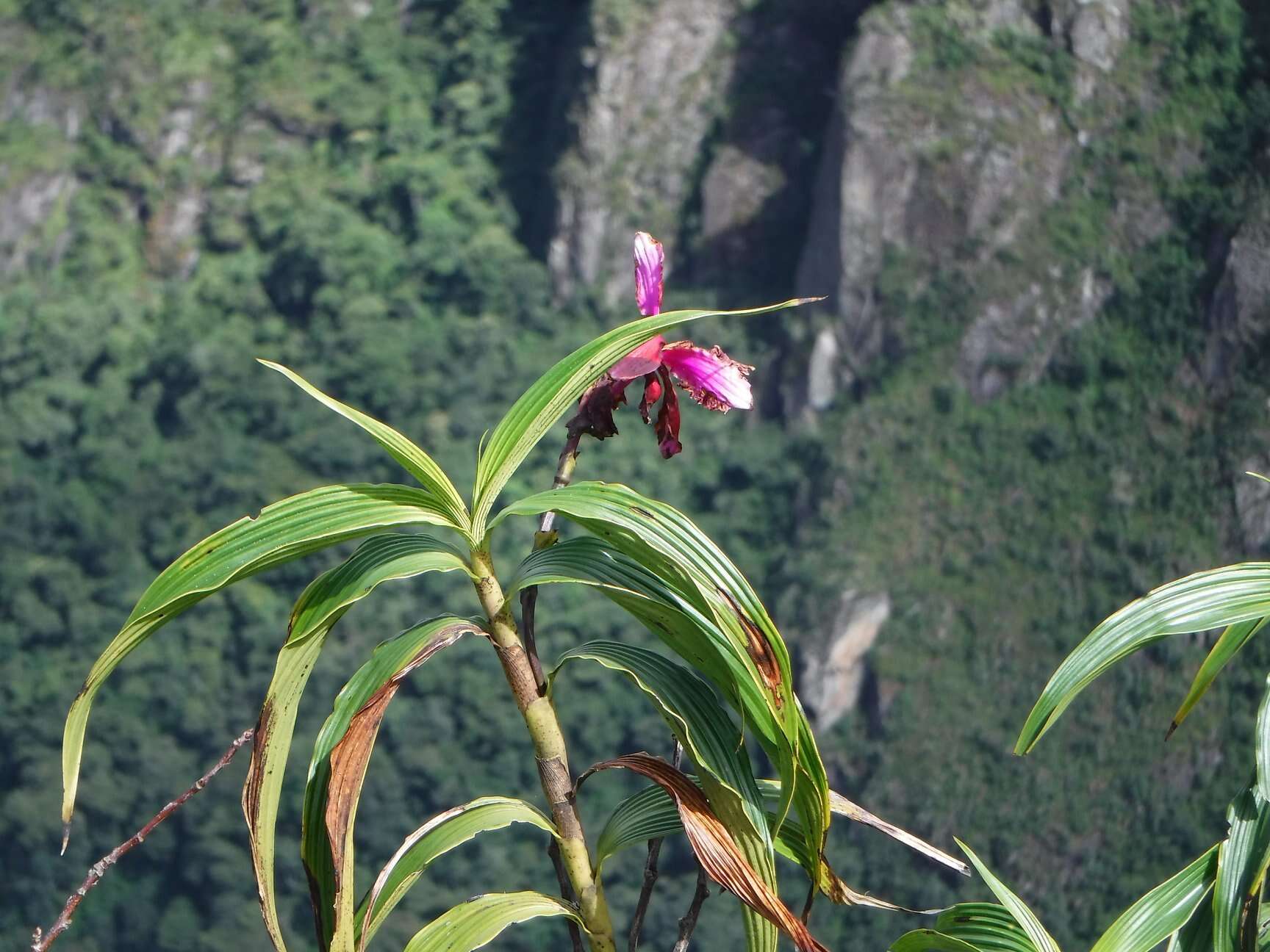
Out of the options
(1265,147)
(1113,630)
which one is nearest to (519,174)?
(1265,147)

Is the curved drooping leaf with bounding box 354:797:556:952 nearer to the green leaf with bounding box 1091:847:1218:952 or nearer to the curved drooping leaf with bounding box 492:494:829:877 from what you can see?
the curved drooping leaf with bounding box 492:494:829:877

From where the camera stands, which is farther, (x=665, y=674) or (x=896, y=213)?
(x=896, y=213)

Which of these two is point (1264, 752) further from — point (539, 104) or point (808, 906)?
point (539, 104)

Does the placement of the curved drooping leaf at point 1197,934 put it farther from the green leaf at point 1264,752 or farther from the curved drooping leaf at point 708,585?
the curved drooping leaf at point 708,585

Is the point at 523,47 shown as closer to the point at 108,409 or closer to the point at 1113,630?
the point at 108,409

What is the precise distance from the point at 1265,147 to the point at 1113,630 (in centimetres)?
1608

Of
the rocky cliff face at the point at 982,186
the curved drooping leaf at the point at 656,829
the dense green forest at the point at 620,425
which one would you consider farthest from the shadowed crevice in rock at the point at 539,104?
the curved drooping leaf at the point at 656,829

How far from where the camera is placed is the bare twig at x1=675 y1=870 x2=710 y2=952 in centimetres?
59

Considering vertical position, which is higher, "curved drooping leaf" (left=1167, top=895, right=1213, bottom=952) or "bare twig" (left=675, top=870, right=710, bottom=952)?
"bare twig" (left=675, top=870, right=710, bottom=952)

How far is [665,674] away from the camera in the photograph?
0.57m

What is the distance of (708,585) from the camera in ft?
1.71

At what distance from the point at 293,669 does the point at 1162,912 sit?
46 centimetres

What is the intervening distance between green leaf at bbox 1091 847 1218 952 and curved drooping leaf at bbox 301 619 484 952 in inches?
14.4

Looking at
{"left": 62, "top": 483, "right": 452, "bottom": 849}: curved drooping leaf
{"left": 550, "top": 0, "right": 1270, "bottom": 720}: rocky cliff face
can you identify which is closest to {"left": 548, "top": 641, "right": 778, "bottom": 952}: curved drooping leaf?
{"left": 62, "top": 483, "right": 452, "bottom": 849}: curved drooping leaf
